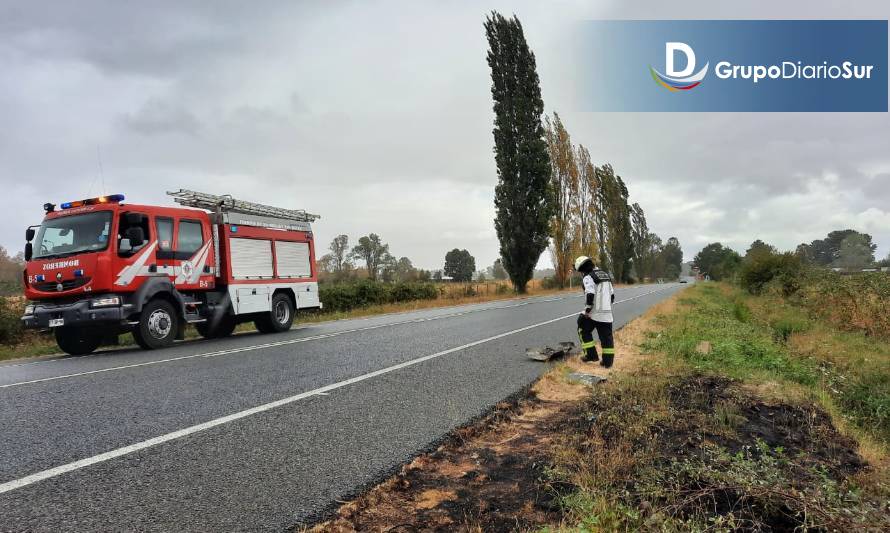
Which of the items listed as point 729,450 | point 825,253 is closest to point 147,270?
point 729,450

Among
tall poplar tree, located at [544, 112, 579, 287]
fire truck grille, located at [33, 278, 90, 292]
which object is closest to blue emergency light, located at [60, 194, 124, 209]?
fire truck grille, located at [33, 278, 90, 292]

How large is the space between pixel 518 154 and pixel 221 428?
100ft

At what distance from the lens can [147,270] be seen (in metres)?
10.3

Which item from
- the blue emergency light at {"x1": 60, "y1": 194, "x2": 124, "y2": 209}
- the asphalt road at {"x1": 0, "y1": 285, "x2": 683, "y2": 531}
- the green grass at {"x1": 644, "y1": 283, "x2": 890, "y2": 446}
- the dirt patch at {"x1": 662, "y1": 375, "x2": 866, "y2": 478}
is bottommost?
the green grass at {"x1": 644, "y1": 283, "x2": 890, "y2": 446}

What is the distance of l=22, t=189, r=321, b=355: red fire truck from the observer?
9648mm

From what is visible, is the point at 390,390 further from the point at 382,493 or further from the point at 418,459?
the point at 382,493

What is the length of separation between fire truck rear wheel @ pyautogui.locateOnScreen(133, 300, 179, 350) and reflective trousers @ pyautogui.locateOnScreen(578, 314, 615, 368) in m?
8.28

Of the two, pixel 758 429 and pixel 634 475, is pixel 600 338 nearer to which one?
pixel 758 429

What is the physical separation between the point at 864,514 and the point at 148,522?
12.1 feet

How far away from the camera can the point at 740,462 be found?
3232mm

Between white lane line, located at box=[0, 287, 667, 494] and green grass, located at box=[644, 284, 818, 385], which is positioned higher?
white lane line, located at box=[0, 287, 667, 494]

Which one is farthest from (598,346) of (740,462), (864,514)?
(864,514)

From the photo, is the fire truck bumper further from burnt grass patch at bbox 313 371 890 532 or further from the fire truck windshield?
burnt grass patch at bbox 313 371 890 532

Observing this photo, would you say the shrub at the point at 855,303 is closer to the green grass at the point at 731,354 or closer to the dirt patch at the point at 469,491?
the green grass at the point at 731,354
